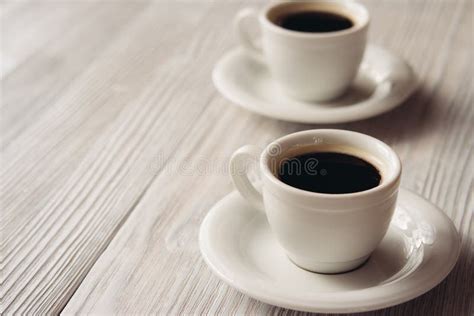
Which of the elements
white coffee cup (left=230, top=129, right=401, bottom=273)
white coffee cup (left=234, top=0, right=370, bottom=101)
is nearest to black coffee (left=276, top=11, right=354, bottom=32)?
white coffee cup (left=234, top=0, right=370, bottom=101)

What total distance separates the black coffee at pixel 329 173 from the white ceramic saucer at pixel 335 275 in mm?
92

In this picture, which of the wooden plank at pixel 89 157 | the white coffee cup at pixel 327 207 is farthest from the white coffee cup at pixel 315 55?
the white coffee cup at pixel 327 207

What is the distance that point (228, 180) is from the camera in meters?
0.99

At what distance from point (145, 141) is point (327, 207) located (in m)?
0.46

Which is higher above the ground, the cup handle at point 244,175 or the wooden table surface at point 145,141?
the cup handle at point 244,175

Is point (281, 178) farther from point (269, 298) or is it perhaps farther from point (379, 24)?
point (379, 24)

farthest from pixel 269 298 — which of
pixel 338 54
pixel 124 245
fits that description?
pixel 338 54

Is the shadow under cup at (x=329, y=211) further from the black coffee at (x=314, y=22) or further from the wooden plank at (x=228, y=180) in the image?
the black coffee at (x=314, y=22)

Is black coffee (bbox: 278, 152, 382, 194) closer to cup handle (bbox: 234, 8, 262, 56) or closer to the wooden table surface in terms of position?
the wooden table surface

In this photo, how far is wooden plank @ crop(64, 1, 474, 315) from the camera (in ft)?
2.51

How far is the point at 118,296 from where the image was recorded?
77 centimetres

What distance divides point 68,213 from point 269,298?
0.35 metres

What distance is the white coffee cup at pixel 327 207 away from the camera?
27.9 inches

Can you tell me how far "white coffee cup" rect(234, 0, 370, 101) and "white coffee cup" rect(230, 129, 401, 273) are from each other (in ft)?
Result: 1.06
